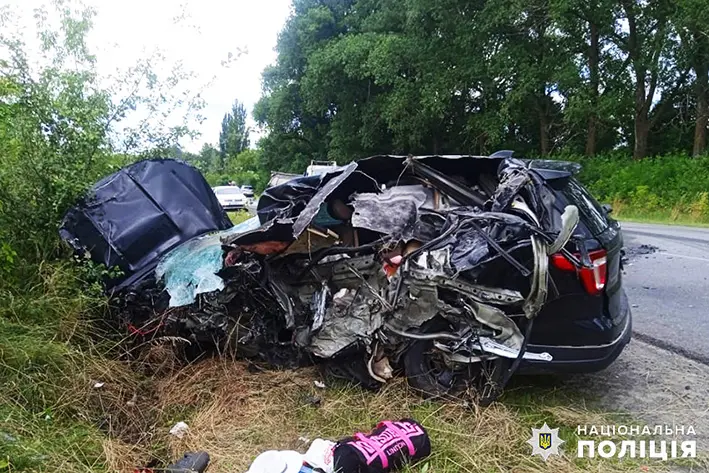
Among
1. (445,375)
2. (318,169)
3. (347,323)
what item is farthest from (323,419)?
(318,169)

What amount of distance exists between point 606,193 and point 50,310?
1836 centimetres

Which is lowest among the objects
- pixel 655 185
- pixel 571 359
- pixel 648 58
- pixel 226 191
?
pixel 571 359

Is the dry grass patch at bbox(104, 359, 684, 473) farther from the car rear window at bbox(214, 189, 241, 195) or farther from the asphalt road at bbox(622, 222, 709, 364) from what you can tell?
the car rear window at bbox(214, 189, 241, 195)

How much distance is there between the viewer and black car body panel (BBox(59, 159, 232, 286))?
405 centimetres

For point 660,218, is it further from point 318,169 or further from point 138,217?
point 138,217

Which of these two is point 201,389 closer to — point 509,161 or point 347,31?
point 509,161

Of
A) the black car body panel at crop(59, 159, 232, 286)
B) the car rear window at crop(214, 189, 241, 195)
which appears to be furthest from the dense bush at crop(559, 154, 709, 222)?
the car rear window at crop(214, 189, 241, 195)

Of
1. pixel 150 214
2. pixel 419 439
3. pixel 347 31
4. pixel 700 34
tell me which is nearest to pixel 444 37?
pixel 347 31

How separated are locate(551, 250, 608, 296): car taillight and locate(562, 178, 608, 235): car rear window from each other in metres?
0.20

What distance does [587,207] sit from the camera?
132 inches

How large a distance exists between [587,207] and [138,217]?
11.2 ft

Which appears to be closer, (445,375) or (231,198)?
(445,375)

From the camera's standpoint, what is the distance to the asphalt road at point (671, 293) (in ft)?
13.8

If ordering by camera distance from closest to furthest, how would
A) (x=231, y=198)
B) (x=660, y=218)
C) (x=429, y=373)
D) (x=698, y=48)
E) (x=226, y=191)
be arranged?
(x=429, y=373) < (x=660, y=218) < (x=698, y=48) < (x=231, y=198) < (x=226, y=191)
